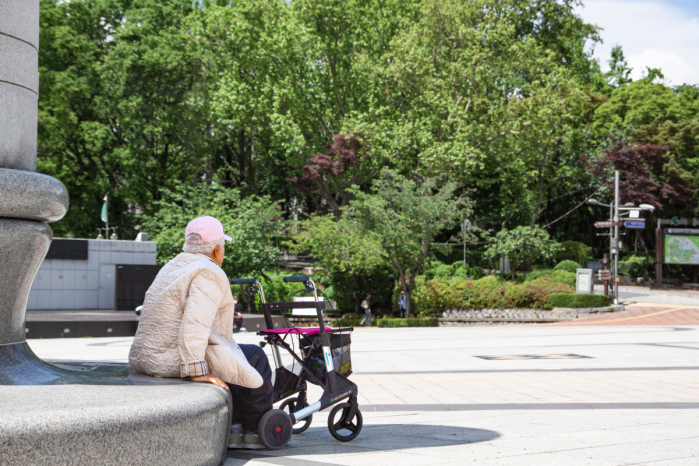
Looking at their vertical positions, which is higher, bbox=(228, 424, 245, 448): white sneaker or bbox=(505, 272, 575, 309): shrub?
bbox=(228, 424, 245, 448): white sneaker

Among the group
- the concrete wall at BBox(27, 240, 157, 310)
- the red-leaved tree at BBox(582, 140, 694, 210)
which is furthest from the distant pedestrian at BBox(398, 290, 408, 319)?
the red-leaved tree at BBox(582, 140, 694, 210)

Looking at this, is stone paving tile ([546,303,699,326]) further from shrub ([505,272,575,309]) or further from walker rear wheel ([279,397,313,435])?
walker rear wheel ([279,397,313,435])

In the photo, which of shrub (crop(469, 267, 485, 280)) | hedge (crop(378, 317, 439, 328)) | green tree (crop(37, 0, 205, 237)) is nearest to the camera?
hedge (crop(378, 317, 439, 328))

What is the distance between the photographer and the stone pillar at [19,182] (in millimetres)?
4523

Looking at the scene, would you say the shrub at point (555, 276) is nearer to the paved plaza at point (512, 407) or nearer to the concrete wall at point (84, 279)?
the paved plaza at point (512, 407)

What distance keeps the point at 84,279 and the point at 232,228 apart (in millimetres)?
7480

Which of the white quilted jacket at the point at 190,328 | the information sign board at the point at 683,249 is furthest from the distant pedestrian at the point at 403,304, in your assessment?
the white quilted jacket at the point at 190,328

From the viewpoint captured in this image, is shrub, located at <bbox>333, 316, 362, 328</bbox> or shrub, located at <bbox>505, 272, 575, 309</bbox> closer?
shrub, located at <bbox>333, 316, 362, 328</bbox>

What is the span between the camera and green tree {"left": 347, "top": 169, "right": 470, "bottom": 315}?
2725 cm

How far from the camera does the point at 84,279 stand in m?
22.4

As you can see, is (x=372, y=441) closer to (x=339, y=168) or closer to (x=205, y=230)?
(x=205, y=230)

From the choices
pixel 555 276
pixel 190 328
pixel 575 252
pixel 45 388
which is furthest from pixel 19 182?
pixel 575 252

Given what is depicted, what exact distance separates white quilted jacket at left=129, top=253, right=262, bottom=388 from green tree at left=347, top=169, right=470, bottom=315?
2265cm

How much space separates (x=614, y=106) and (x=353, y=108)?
1813 centimetres
